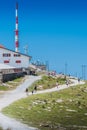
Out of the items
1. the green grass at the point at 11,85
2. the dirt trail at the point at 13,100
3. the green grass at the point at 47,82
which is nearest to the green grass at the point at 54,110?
the dirt trail at the point at 13,100

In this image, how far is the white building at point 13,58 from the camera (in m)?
176

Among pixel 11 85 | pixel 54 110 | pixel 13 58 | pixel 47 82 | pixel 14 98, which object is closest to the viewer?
pixel 54 110

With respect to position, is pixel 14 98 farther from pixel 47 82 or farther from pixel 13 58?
pixel 13 58

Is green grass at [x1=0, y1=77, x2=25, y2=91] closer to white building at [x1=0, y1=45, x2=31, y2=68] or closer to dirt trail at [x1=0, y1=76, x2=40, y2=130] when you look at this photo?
dirt trail at [x1=0, y1=76, x2=40, y2=130]

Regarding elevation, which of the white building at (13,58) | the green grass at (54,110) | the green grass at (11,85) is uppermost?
the white building at (13,58)

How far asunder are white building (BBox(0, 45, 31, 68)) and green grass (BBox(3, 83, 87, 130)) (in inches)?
1791

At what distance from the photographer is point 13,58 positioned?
7008 inches

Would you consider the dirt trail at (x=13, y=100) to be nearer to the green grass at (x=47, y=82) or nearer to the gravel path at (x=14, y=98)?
the gravel path at (x=14, y=98)

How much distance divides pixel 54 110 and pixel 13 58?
80.4m

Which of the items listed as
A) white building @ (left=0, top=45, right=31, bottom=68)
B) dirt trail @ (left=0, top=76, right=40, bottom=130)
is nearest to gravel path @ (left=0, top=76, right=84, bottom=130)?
dirt trail @ (left=0, top=76, right=40, bottom=130)

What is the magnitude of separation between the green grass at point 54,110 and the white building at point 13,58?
45502 mm

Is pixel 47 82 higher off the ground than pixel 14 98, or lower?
higher

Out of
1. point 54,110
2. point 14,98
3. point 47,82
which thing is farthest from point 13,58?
point 54,110

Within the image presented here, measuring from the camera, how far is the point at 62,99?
117750 mm
